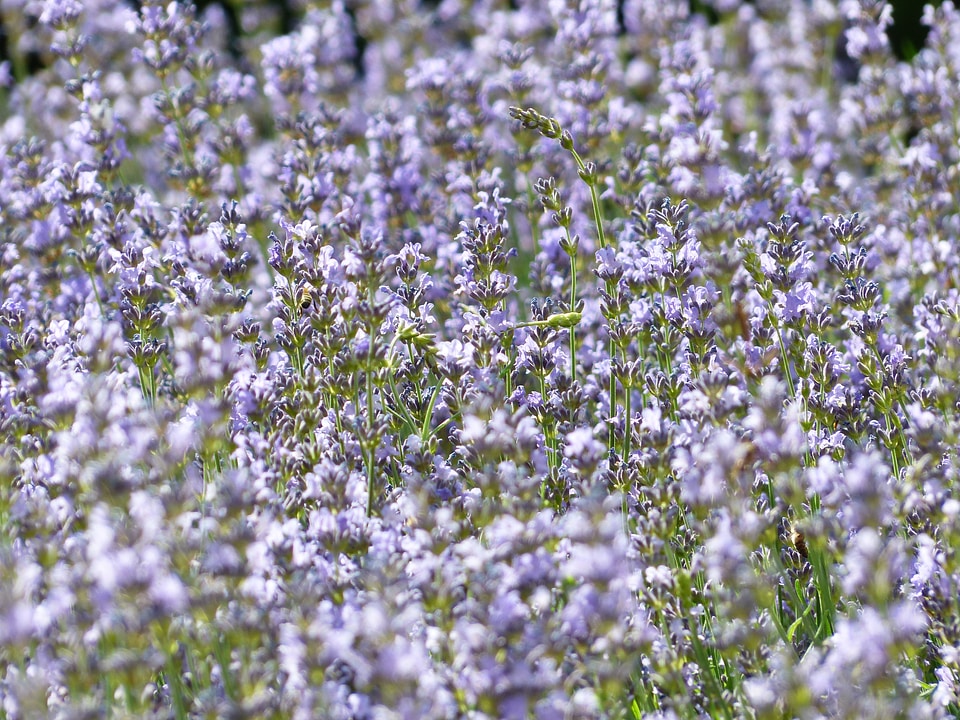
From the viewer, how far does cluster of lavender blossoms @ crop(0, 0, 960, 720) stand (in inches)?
84.1

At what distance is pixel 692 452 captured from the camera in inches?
103

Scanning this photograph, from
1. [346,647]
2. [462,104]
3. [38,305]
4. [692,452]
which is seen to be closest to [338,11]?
[462,104]

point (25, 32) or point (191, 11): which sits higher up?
point (191, 11)

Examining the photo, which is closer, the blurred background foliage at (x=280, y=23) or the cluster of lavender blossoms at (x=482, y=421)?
the cluster of lavender blossoms at (x=482, y=421)

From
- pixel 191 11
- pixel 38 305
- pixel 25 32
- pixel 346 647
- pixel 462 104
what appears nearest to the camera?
pixel 346 647

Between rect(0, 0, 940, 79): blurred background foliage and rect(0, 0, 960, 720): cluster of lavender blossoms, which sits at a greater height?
rect(0, 0, 960, 720): cluster of lavender blossoms

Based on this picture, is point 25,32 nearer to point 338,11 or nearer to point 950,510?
point 338,11

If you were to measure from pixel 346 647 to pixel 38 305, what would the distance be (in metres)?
2.23

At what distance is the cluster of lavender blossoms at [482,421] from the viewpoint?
7.01 feet

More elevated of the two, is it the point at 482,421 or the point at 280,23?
the point at 482,421

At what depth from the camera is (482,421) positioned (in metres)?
2.55

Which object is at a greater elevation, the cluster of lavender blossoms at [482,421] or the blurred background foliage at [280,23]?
the cluster of lavender blossoms at [482,421]

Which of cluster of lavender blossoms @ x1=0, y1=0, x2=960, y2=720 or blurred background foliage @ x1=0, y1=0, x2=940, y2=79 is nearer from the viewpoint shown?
cluster of lavender blossoms @ x1=0, y1=0, x2=960, y2=720

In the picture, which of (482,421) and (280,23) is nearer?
(482,421)
